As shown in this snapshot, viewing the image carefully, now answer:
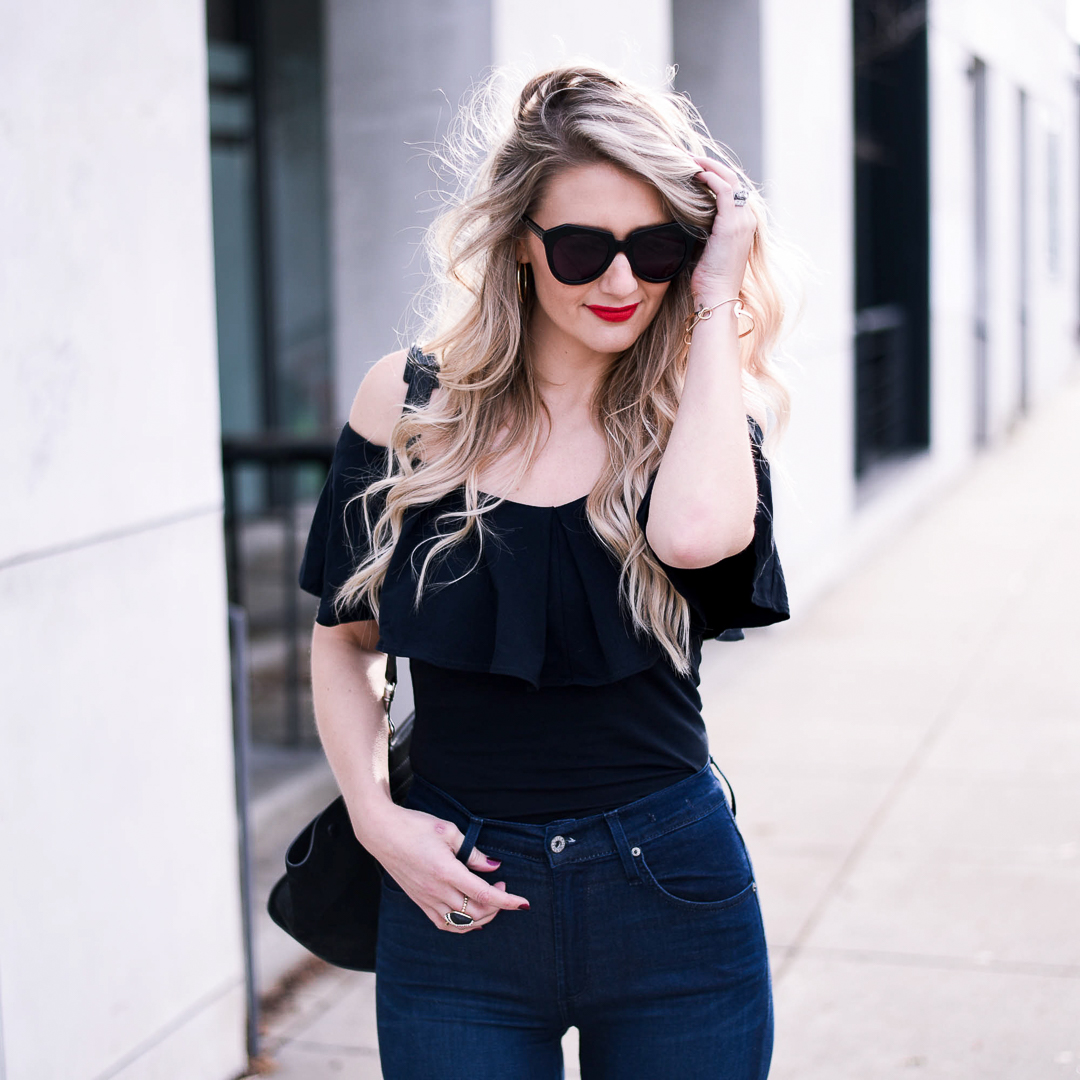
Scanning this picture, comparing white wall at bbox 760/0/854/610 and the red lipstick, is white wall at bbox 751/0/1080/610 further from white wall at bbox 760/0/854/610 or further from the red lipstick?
the red lipstick

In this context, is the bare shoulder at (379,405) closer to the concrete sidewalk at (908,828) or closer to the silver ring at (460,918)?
the silver ring at (460,918)

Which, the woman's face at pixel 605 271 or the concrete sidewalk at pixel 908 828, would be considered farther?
the concrete sidewalk at pixel 908 828

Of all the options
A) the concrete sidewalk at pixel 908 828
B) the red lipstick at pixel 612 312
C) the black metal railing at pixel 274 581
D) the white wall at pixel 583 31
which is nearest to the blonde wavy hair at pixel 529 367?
the red lipstick at pixel 612 312

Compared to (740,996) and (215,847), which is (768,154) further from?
(740,996)

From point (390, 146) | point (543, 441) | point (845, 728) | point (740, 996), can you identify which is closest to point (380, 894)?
point (740, 996)

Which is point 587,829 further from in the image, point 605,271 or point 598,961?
point 605,271

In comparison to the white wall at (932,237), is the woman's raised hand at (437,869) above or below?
below

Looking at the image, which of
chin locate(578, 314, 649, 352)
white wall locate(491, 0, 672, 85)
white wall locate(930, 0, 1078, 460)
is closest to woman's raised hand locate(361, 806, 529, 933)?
chin locate(578, 314, 649, 352)

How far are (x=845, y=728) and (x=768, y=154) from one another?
131 inches

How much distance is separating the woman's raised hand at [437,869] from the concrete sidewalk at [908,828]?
74.0 inches

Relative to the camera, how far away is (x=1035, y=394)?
20094 millimetres

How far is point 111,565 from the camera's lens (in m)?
2.90

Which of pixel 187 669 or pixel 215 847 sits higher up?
pixel 187 669

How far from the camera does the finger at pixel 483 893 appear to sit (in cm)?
186
